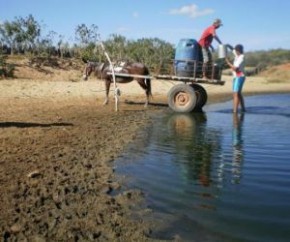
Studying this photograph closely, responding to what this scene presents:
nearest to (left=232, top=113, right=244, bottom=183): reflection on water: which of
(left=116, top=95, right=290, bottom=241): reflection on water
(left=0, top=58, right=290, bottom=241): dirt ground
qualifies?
(left=116, top=95, right=290, bottom=241): reflection on water

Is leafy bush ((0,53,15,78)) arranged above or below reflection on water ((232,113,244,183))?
above

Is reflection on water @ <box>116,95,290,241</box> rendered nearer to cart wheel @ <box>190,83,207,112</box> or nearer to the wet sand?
the wet sand

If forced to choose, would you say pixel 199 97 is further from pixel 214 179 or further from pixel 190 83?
pixel 214 179

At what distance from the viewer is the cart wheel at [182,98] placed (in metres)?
16.6

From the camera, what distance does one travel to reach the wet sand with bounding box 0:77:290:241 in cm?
512

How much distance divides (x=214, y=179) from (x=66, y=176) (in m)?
2.11


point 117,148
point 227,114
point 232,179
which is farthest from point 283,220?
point 227,114

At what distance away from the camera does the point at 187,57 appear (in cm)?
1623

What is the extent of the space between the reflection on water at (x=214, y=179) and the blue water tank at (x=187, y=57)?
11.9ft

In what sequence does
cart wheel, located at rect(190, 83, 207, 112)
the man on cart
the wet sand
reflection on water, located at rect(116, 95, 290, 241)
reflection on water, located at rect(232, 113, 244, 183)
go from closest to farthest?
the wet sand < reflection on water, located at rect(116, 95, 290, 241) < reflection on water, located at rect(232, 113, 244, 183) < the man on cart < cart wheel, located at rect(190, 83, 207, 112)

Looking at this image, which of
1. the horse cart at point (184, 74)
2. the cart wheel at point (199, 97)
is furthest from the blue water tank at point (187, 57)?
the cart wheel at point (199, 97)

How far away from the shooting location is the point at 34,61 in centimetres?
3114

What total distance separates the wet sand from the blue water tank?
2029 mm

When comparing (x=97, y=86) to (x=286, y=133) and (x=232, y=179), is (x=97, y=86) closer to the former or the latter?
(x=286, y=133)
